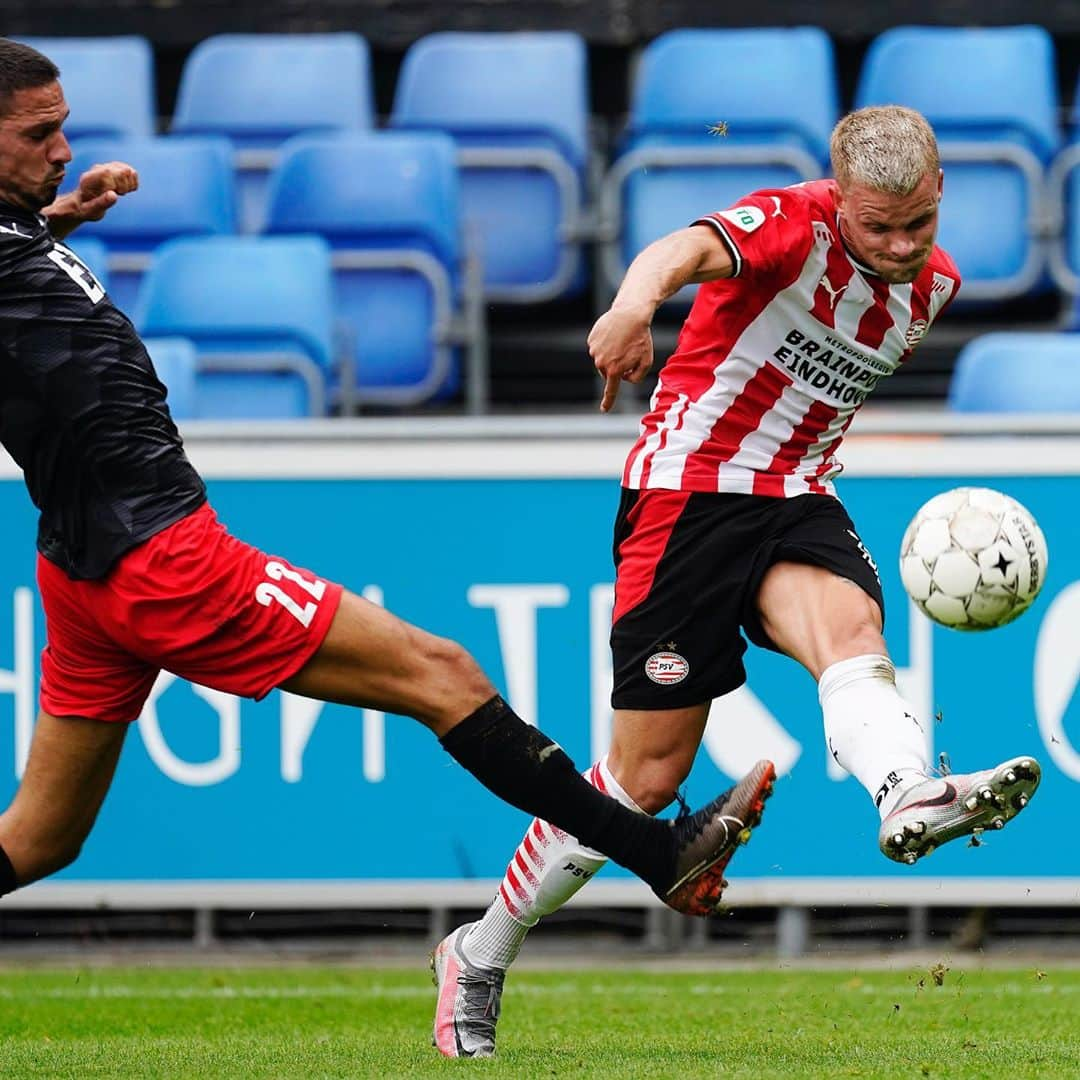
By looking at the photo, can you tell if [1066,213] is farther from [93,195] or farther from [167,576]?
[167,576]

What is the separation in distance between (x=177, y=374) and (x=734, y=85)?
11.5 feet

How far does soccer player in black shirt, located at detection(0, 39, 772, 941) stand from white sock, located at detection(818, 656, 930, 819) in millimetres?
231

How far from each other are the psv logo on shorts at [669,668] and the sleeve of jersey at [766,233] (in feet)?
3.06

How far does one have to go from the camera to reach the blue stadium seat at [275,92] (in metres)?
10.7

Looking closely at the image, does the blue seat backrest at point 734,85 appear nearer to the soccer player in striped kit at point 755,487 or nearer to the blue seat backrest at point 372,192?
the blue seat backrest at point 372,192

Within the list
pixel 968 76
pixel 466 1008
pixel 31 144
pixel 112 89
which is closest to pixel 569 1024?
pixel 466 1008

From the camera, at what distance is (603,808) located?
4793 millimetres

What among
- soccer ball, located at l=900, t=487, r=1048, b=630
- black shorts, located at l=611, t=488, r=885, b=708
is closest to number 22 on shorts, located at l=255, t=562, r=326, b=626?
black shorts, located at l=611, t=488, r=885, b=708

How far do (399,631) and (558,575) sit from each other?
8.61ft

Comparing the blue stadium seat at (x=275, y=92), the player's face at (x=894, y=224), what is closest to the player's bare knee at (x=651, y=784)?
the player's face at (x=894, y=224)

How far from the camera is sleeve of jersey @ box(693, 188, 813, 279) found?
4918mm

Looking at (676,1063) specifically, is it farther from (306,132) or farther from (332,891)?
(306,132)

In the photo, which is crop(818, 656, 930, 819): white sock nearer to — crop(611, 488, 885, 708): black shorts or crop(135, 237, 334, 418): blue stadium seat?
crop(611, 488, 885, 708): black shorts

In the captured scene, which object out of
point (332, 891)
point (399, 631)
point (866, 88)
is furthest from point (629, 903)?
point (866, 88)
